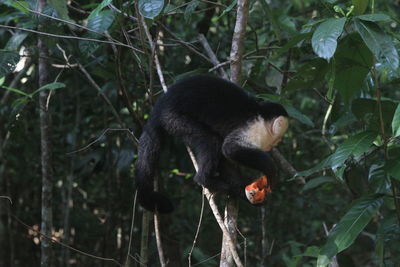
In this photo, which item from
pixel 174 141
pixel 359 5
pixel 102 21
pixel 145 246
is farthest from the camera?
pixel 174 141

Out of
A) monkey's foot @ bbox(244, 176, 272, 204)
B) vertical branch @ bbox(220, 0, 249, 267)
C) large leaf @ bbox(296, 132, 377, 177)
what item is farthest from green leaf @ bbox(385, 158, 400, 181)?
vertical branch @ bbox(220, 0, 249, 267)

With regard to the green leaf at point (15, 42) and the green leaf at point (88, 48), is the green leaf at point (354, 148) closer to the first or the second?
the green leaf at point (88, 48)

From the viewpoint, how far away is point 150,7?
2656mm

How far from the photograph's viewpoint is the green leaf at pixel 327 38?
7.21ft

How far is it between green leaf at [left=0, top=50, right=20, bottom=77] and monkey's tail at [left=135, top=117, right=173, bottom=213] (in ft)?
2.83

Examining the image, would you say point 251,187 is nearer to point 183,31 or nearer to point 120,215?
point 120,215

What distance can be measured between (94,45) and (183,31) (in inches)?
85.0

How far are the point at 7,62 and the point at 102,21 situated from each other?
60 cm

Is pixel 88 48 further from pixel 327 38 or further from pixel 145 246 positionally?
pixel 327 38

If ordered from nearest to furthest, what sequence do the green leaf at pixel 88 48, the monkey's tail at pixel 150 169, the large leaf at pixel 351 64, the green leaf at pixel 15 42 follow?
1. the large leaf at pixel 351 64
2. the monkey's tail at pixel 150 169
3. the green leaf at pixel 88 48
4. the green leaf at pixel 15 42

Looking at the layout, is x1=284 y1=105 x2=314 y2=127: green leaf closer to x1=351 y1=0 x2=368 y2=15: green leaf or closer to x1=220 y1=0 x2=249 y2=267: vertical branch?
x1=220 y1=0 x2=249 y2=267: vertical branch

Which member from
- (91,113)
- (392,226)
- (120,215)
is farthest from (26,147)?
(392,226)

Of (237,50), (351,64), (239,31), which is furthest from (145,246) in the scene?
(351,64)

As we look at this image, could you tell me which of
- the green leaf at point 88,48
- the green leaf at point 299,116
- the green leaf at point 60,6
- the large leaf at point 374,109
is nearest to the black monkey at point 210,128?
the green leaf at point 299,116
